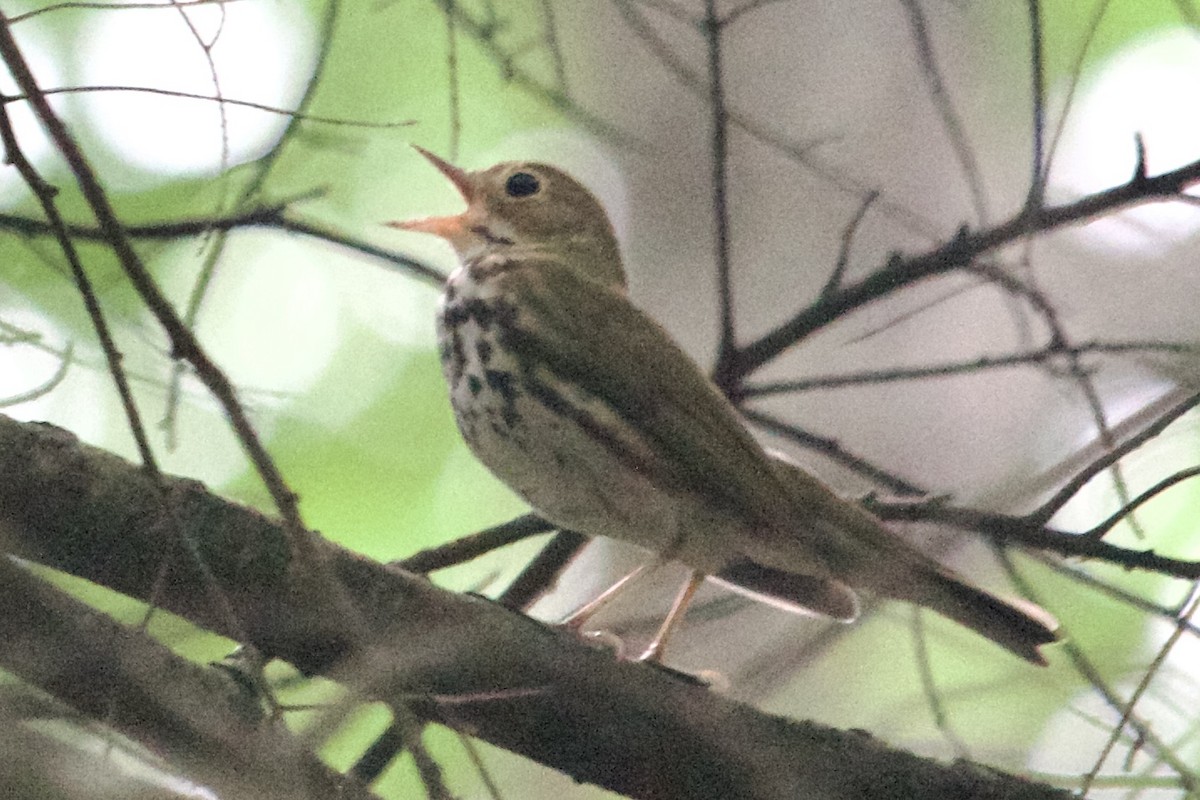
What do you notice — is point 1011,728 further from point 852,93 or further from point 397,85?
point 852,93

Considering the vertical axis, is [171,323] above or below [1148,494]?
below

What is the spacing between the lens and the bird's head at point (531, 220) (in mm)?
4098

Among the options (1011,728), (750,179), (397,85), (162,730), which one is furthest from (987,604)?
(750,179)

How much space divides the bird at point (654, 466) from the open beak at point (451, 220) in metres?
0.15

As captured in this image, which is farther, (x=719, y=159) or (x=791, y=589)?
(x=791, y=589)

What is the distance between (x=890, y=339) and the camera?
543 centimetres

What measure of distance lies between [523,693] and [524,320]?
1243mm

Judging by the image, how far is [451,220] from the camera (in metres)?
4.06

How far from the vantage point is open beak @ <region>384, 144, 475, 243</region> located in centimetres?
384

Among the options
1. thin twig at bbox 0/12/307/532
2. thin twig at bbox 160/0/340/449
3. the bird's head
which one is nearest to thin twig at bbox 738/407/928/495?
the bird's head

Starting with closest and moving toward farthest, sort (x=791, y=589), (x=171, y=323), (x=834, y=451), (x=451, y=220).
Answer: (x=171, y=323)
(x=834, y=451)
(x=791, y=589)
(x=451, y=220)

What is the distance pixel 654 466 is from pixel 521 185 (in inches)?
48.1

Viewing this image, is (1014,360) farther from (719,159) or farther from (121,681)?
(121,681)

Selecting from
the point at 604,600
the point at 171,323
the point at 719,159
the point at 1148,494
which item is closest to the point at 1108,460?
the point at 1148,494
